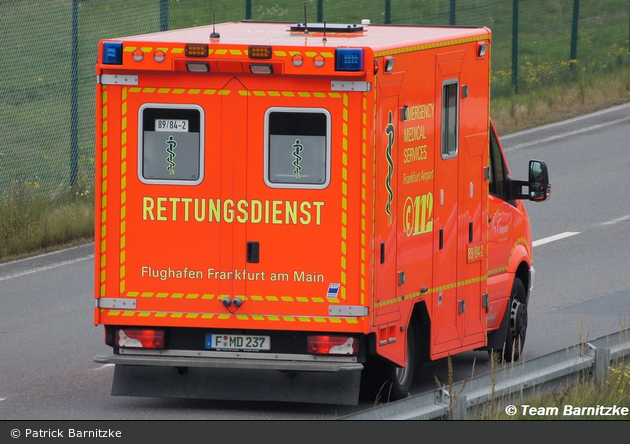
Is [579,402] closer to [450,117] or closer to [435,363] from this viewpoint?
[450,117]

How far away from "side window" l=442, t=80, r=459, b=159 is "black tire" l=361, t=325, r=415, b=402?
4.60 ft

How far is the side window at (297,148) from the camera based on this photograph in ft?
29.8

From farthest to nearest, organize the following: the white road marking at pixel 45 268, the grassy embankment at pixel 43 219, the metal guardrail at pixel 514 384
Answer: the grassy embankment at pixel 43 219
the white road marking at pixel 45 268
the metal guardrail at pixel 514 384

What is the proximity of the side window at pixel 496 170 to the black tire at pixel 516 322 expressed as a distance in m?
0.88

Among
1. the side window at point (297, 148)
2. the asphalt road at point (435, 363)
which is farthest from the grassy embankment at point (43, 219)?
the side window at point (297, 148)

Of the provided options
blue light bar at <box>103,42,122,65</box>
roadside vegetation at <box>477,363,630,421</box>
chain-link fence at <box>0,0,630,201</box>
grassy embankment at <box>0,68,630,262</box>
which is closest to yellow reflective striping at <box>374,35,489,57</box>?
blue light bar at <box>103,42,122,65</box>

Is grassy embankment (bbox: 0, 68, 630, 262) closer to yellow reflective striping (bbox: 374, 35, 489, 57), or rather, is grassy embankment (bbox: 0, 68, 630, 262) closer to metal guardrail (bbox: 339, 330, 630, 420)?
yellow reflective striping (bbox: 374, 35, 489, 57)

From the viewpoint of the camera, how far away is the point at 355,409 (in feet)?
32.0

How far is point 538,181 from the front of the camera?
446 inches

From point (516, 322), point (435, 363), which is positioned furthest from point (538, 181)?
point (435, 363)

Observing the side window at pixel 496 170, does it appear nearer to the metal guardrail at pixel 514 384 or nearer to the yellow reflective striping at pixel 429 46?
the yellow reflective striping at pixel 429 46

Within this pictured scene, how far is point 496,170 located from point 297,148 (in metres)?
2.80

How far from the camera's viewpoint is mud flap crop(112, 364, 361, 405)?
934 cm

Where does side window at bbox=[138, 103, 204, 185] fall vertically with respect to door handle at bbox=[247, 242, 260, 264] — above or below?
above
